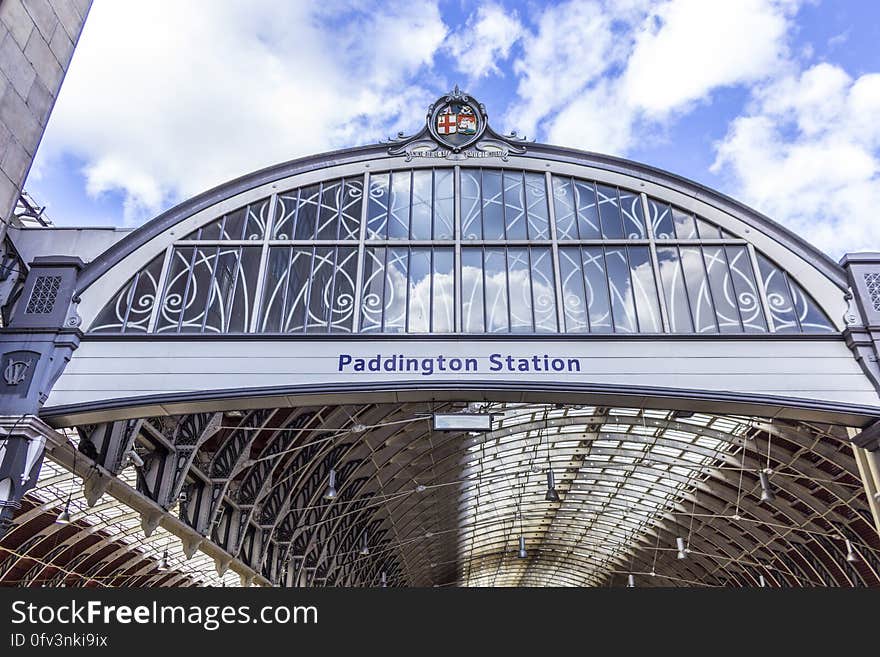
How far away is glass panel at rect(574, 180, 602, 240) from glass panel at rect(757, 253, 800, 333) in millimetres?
3288

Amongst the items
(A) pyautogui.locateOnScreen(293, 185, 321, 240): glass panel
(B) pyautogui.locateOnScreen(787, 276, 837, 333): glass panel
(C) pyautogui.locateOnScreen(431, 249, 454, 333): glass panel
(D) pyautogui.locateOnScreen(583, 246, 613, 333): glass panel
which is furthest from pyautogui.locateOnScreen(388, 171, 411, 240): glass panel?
(B) pyautogui.locateOnScreen(787, 276, 837, 333): glass panel

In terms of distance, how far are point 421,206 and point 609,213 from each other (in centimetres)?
394

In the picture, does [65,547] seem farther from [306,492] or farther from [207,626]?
[207,626]

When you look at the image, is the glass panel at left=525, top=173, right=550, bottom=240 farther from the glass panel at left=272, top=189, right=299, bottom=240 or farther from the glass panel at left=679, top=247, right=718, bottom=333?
the glass panel at left=272, top=189, right=299, bottom=240

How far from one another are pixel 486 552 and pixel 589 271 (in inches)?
1779

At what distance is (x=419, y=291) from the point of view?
13.4m

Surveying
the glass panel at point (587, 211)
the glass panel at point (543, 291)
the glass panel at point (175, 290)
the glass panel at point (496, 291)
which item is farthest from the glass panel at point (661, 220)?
the glass panel at point (175, 290)

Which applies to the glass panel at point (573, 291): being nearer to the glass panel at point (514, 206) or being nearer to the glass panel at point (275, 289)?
the glass panel at point (514, 206)

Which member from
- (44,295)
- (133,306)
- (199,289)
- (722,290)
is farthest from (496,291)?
(44,295)

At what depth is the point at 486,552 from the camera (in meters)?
54.6

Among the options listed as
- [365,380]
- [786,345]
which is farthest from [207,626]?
[786,345]

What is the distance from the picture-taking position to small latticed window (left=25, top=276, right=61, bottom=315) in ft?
43.2

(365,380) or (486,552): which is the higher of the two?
(486,552)

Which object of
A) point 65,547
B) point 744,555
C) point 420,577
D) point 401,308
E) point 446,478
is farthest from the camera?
point 420,577
